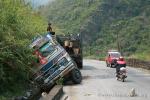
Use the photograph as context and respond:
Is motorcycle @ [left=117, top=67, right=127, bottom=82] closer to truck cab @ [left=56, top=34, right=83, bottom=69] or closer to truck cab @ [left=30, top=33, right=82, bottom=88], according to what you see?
truck cab @ [left=30, top=33, right=82, bottom=88]

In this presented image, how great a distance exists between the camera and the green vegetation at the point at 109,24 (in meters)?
104


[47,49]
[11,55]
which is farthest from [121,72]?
[11,55]

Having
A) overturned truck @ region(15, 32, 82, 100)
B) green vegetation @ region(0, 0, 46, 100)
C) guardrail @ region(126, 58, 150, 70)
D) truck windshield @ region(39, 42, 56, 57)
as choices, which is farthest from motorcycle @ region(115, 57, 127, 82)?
guardrail @ region(126, 58, 150, 70)

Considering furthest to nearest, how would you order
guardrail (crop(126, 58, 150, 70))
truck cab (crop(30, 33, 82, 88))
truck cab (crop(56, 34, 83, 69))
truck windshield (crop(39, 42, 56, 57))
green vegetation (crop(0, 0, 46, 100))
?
guardrail (crop(126, 58, 150, 70))
truck cab (crop(56, 34, 83, 69))
truck windshield (crop(39, 42, 56, 57))
truck cab (crop(30, 33, 82, 88))
green vegetation (crop(0, 0, 46, 100))

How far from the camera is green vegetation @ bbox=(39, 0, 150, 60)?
104 m

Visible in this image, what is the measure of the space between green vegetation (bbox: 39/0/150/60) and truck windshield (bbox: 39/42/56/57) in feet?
239

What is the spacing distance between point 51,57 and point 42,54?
0.49 metres

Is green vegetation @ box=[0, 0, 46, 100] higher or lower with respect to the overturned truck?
higher

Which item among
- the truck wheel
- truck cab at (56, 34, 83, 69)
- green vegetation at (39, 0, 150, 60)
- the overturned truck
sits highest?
the overturned truck

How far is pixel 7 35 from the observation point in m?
15.1

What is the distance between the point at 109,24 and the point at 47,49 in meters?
98.2

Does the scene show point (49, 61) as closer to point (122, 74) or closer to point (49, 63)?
point (49, 63)

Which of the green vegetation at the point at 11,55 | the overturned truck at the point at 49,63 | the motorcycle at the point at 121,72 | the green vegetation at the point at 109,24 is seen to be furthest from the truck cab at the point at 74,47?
the green vegetation at the point at 109,24

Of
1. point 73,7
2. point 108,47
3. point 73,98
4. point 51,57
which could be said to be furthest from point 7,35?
point 73,7
